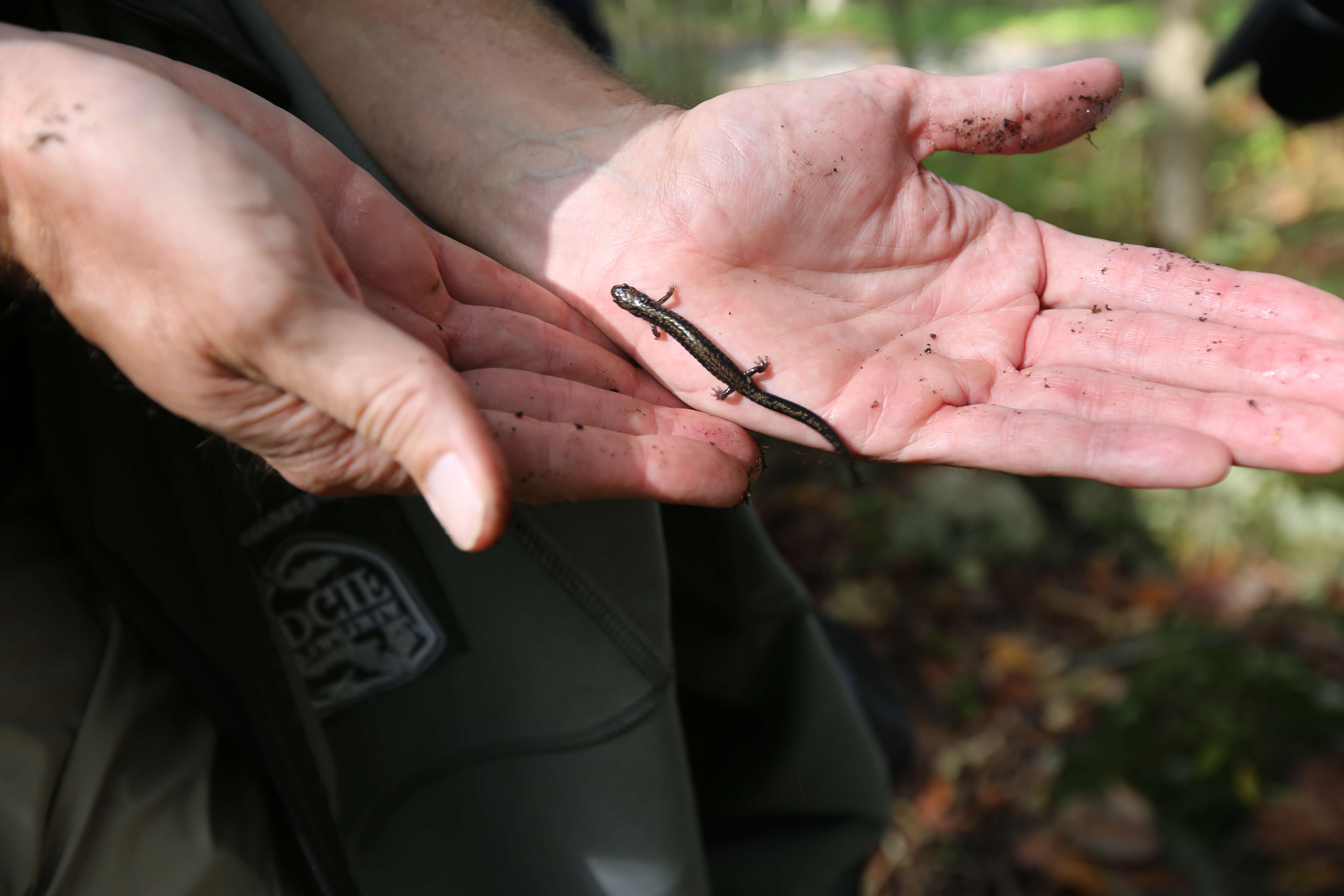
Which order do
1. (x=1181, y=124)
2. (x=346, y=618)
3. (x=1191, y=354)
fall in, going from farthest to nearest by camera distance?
(x=1181, y=124)
(x=1191, y=354)
(x=346, y=618)

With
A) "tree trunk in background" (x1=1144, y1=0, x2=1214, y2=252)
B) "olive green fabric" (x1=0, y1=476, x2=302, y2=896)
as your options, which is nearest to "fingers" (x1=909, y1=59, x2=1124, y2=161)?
"olive green fabric" (x1=0, y1=476, x2=302, y2=896)

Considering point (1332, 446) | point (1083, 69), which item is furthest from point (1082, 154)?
point (1332, 446)

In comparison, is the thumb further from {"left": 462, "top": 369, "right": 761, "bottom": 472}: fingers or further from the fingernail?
{"left": 462, "top": 369, "right": 761, "bottom": 472}: fingers

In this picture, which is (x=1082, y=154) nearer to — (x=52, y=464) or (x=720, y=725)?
(x=720, y=725)

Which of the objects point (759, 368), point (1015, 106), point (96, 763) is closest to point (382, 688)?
point (96, 763)

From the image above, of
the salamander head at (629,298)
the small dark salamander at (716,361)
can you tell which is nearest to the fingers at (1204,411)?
the small dark salamander at (716,361)

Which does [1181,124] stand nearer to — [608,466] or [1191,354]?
[1191,354]

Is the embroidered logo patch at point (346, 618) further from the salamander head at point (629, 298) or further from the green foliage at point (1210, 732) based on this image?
the green foliage at point (1210, 732)
